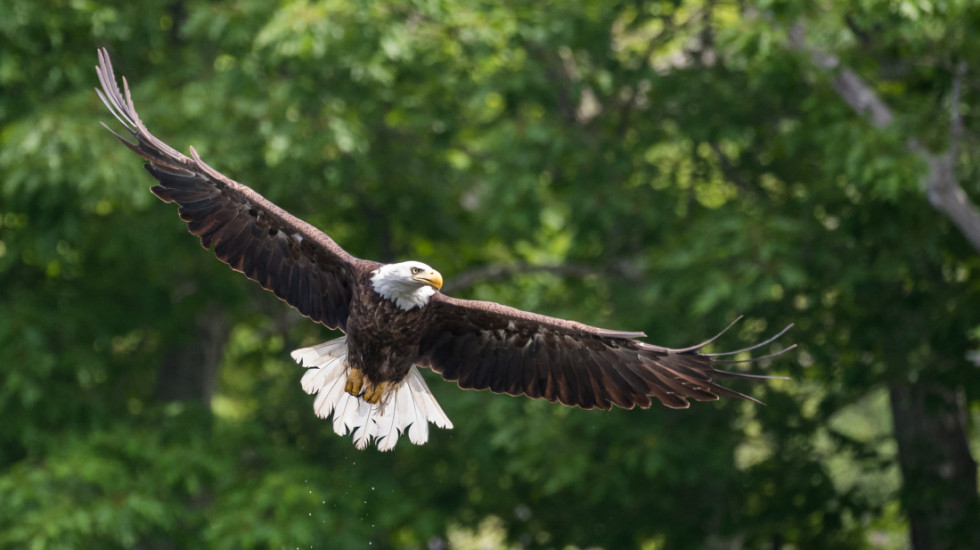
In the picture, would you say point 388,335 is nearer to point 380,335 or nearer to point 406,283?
point 380,335

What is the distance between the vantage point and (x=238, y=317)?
1322 centimetres

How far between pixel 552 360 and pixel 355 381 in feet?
3.09

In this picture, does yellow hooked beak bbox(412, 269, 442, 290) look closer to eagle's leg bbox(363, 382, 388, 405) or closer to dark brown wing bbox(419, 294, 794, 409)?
dark brown wing bbox(419, 294, 794, 409)

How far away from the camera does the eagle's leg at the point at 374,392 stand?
689cm

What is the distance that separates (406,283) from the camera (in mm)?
6301

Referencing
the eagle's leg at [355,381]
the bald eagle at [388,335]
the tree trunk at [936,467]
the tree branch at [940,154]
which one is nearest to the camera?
the bald eagle at [388,335]

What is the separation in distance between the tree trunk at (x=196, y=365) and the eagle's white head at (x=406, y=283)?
7.09 m

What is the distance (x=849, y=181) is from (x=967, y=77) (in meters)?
1.00

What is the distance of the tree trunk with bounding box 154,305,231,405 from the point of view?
522 inches

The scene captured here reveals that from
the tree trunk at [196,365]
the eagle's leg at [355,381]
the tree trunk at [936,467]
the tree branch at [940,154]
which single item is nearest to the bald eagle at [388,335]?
the eagle's leg at [355,381]

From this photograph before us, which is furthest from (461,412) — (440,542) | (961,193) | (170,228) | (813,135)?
(961,193)

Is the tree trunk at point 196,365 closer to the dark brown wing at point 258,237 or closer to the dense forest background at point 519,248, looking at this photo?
the dense forest background at point 519,248

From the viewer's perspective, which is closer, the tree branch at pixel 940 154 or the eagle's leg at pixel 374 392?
the eagle's leg at pixel 374 392

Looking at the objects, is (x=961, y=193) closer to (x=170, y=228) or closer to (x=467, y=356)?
(x=467, y=356)
